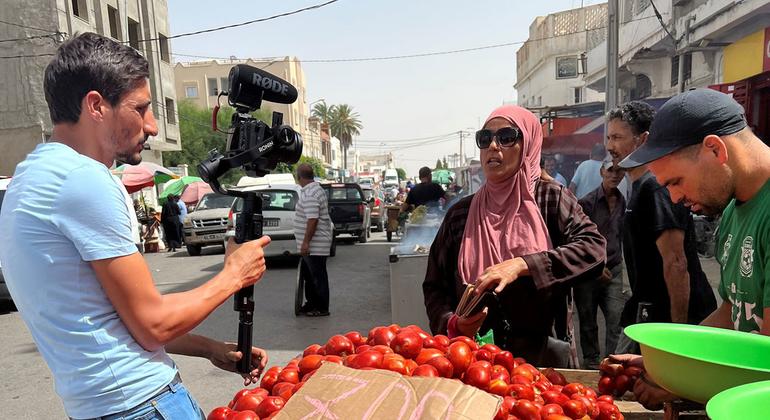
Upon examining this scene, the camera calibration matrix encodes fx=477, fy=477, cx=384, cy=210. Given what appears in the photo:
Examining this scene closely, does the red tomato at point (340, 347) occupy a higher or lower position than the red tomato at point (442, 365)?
lower

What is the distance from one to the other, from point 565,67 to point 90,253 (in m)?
39.5

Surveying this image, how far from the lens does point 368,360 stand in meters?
1.69

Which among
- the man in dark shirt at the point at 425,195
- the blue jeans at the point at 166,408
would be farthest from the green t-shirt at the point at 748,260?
the man in dark shirt at the point at 425,195

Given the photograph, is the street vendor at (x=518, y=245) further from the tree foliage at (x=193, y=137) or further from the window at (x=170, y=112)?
the tree foliage at (x=193, y=137)

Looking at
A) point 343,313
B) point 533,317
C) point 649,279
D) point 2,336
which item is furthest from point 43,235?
point 2,336

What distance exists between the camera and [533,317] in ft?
7.61

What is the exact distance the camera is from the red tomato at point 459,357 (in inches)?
69.0

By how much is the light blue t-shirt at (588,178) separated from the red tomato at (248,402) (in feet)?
14.3

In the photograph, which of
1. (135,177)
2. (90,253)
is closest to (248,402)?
(90,253)

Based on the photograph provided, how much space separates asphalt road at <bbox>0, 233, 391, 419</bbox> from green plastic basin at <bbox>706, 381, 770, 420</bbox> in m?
3.87

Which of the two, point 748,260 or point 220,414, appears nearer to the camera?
point 748,260

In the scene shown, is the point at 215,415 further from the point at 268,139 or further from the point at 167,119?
the point at 167,119

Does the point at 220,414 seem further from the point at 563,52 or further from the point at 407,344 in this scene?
the point at 563,52

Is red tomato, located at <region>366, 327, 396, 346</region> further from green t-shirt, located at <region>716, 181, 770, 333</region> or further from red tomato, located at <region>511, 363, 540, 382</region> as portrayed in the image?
green t-shirt, located at <region>716, 181, 770, 333</region>
